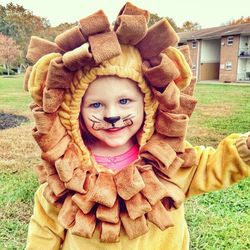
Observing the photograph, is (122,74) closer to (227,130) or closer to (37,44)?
(37,44)

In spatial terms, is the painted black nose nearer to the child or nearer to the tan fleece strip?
the child

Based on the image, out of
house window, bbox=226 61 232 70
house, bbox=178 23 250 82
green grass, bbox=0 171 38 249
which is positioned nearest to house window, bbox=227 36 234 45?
house, bbox=178 23 250 82

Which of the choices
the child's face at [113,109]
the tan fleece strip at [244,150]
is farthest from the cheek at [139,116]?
the tan fleece strip at [244,150]

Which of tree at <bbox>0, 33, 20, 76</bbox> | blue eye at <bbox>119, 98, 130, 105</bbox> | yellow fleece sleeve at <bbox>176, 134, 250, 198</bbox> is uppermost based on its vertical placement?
blue eye at <bbox>119, 98, 130, 105</bbox>

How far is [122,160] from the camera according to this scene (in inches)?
46.5

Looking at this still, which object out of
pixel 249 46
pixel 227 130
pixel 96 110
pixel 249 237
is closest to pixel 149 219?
pixel 96 110

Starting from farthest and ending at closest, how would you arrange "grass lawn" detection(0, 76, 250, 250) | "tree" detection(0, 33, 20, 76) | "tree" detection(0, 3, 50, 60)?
"tree" detection(0, 3, 50, 60)
"tree" detection(0, 33, 20, 76)
"grass lawn" detection(0, 76, 250, 250)

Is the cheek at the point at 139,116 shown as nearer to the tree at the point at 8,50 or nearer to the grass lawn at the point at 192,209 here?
the grass lawn at the point at 192,209

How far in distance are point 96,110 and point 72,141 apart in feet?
0.42

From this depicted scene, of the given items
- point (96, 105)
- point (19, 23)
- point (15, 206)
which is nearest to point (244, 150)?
point (96, 105)

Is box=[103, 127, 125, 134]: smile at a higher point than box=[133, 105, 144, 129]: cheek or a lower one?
lower

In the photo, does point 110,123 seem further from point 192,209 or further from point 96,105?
point 192,209

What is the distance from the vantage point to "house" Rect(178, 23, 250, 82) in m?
23.6

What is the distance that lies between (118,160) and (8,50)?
81.0ft
